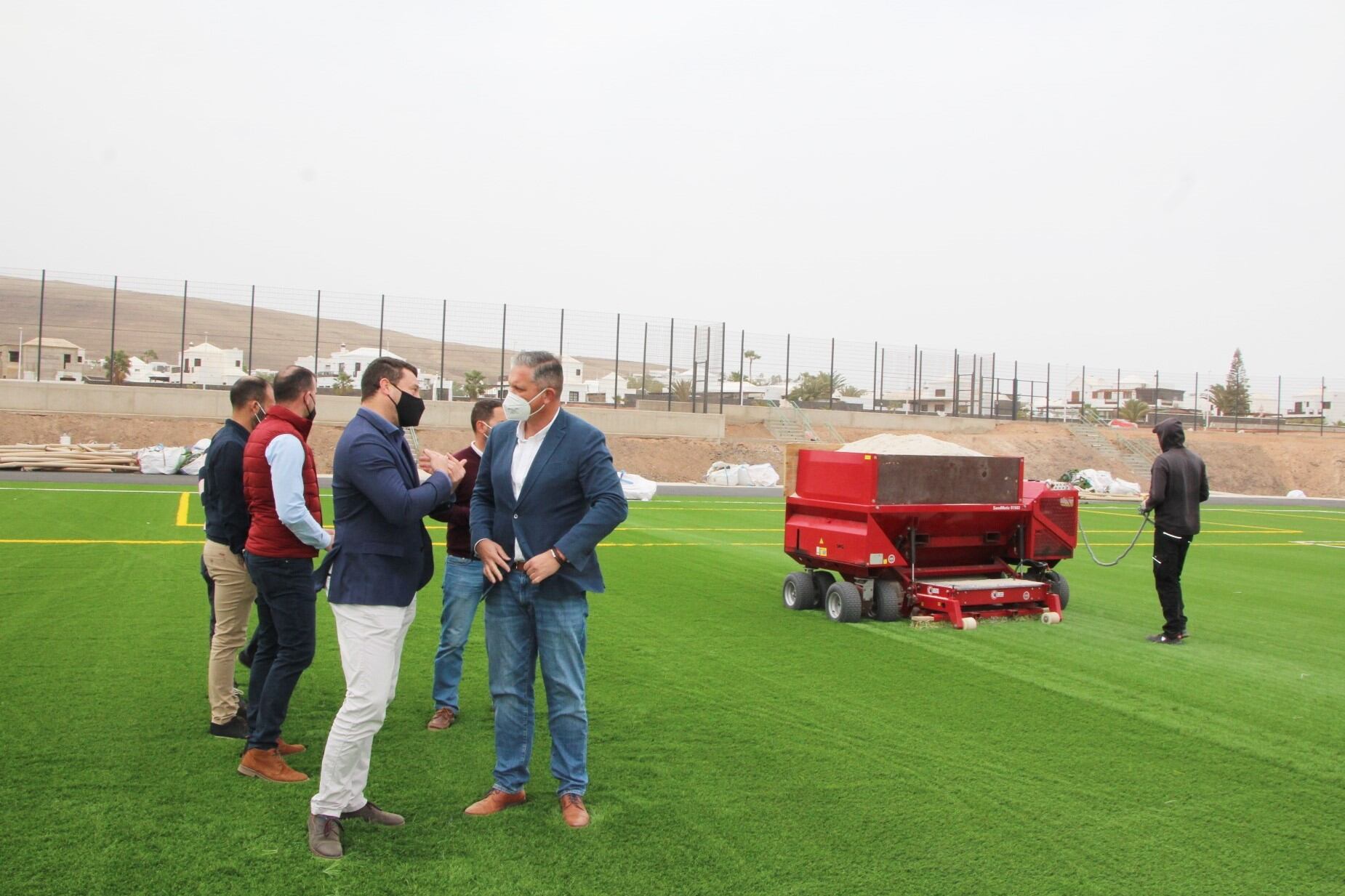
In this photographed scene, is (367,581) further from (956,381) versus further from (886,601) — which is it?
(956,381)

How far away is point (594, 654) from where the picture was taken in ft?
26.1

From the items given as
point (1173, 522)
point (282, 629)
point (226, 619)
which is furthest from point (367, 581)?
point (1173, 522)

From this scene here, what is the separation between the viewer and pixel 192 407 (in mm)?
36844

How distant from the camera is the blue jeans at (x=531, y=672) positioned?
461cm

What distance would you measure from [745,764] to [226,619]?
9.35 feet

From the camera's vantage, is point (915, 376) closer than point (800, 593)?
No

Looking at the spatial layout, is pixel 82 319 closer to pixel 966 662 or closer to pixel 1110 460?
pixel 1110 460

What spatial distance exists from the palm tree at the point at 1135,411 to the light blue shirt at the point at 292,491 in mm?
65485

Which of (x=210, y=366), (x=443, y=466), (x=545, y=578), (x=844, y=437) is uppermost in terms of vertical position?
(x=210, y=366)

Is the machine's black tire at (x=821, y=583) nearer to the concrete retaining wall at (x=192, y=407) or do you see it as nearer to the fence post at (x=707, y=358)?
the concrete retaining wall at (x=192, y=407)

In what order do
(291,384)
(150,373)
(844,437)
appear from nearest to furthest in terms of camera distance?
(291,384) < (844,437) < (150,373)

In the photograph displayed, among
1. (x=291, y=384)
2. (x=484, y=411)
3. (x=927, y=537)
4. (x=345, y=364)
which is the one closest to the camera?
(x=291, y=384)

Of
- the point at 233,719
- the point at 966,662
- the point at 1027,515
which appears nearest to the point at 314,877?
the point at 233,719

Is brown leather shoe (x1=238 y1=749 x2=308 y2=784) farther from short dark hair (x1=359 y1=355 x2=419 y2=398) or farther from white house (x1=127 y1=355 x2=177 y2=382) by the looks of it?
white house (x1=127 y1=355 x2=177 y2=382)
